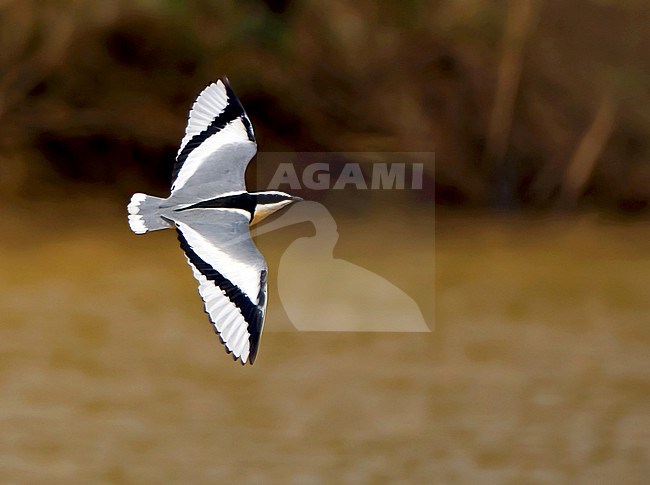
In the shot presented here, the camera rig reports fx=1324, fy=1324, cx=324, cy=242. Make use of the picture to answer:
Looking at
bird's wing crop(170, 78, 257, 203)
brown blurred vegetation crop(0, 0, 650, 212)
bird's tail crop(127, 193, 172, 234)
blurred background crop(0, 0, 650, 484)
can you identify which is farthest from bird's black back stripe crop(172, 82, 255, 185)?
brown blurred vegetation crop(0, 0, 650, 212)

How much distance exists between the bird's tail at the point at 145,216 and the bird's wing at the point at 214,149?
0.06 metres

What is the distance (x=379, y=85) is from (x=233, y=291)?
3589 millimetres

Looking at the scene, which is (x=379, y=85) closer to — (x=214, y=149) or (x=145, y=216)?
(x=214, y=149)

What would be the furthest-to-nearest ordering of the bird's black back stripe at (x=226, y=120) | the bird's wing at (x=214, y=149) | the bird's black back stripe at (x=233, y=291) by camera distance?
1. the bird's black back stripe at (x=226, y=120)
2. the bird's wing at (x=214, y=149)
3. the bird's black back stripe at (x=233, y=291)

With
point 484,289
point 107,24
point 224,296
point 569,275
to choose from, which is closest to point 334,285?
point 484,289

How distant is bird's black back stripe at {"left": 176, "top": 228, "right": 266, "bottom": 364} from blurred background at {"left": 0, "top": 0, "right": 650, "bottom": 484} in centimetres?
222

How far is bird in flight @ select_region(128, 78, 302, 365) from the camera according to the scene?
2.56 metres

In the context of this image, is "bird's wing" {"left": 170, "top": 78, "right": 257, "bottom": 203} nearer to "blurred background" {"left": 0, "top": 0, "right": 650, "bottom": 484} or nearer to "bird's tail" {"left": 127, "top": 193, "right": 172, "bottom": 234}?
"bird's tail" {"left": 127, "top": 193, "right": 172, "bottom": 234}

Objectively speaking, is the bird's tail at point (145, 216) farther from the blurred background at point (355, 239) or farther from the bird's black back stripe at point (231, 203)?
the blurred background at point (355, 239)

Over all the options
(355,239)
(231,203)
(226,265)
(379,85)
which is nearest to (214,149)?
(231,203)

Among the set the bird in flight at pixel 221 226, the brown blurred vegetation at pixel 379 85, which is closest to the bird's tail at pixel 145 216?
the bird in flight at pixel 221 226

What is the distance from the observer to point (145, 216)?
2723 millimetres

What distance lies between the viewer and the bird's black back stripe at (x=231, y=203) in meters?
2.76

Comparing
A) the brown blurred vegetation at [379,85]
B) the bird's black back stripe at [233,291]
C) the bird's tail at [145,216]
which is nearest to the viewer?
the bird's black back stripe at [233,291]
